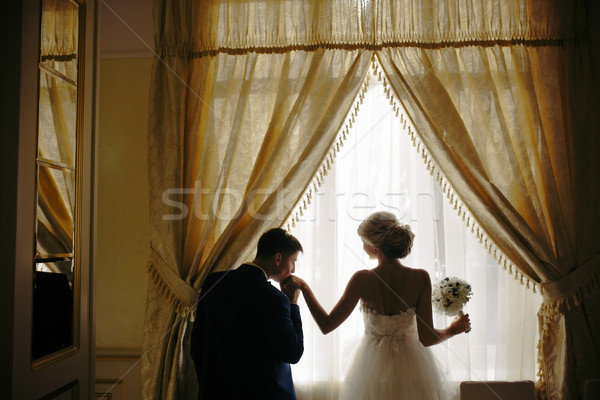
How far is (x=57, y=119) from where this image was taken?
1887 millimetres

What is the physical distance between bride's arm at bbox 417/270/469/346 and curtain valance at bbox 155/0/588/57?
1482 millimetres

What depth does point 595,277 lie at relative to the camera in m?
2.50

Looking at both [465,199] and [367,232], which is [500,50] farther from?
[367,232]

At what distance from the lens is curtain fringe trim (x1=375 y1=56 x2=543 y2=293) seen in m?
2.64

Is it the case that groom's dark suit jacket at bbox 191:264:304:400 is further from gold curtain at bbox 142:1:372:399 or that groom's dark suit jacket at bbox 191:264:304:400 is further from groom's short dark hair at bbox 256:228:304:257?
gold curtain at bbox 142:1:372:399

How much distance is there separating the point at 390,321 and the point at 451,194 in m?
0.88

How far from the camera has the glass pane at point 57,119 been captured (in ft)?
5.88

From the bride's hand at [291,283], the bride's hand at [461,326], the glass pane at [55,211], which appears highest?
the glass pane at [55,211]

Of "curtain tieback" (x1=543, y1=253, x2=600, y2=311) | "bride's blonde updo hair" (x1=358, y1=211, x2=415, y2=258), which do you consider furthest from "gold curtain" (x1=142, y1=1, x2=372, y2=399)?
"curtain tieback" (x1=543, y1=253, x2=600, y2=311)

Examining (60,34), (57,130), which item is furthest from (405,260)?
(60,34)

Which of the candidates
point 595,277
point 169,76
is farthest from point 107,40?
point 595,277

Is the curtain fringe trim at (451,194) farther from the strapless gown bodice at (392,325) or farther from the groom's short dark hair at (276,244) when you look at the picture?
the groom's short dark hair at (276,244)

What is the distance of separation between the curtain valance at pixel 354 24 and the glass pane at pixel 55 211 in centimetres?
120

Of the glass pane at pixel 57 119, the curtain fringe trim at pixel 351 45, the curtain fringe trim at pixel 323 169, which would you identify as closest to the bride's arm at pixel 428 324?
the curtain fringe trim at pixel 323 169
